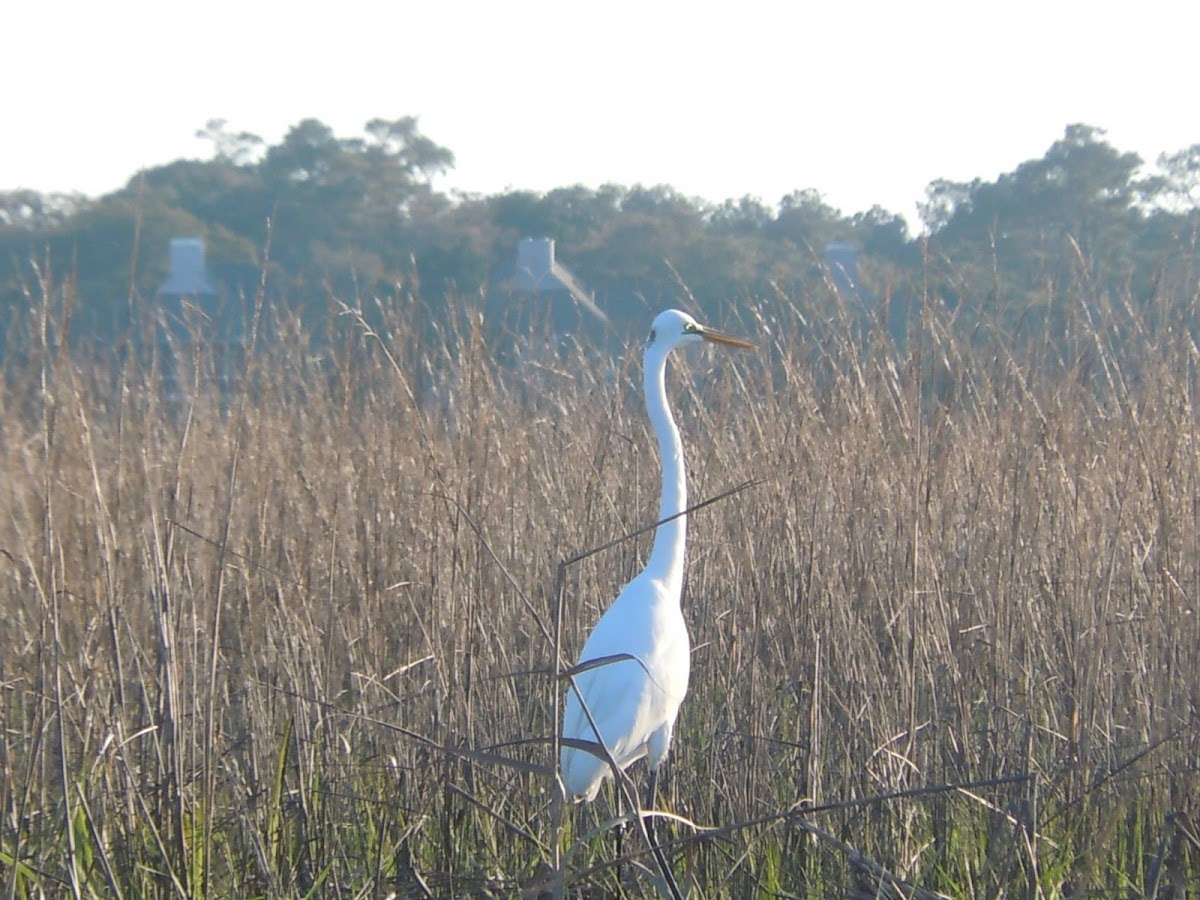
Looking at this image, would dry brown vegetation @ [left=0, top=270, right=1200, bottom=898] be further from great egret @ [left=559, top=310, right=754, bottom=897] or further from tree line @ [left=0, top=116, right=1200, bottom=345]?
tree line @ [left=0, top=116, right=1200, bottom=345]

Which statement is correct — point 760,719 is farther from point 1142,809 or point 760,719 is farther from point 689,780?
point 1142,809

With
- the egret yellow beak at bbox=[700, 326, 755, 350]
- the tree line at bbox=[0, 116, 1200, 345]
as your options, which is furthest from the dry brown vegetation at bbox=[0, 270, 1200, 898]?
the tree line at bbox=[0, 116, 1200, 345]

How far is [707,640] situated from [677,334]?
788mm

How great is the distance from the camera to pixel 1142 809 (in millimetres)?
2836

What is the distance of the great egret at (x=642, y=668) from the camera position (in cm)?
312

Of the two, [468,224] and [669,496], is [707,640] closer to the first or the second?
[669,496]

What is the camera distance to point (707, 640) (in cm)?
358

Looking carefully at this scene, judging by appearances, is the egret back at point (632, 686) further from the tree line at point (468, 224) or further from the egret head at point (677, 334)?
the tree line at point (468, 224)

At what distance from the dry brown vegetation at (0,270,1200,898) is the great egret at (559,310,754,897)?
110 millimetres

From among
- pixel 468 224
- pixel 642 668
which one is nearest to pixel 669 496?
pixel 642 668

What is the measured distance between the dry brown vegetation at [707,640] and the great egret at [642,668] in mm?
110

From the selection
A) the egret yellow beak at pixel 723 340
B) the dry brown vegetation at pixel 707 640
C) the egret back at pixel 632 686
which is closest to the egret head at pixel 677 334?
the egret yellow beak at pixel 723 340

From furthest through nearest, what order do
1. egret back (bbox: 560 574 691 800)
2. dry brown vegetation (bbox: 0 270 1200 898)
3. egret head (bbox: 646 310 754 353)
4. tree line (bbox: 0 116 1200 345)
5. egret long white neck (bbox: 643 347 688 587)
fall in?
tree line (bbox: 0 116 1200 345) → egret head (bbox: 646 310 754 353) → egret long white neck (bbox: 643 347 688 587) → egret back (bbox: 560 574 691 800) → dry brown vegetation (bbox: 0 270 1200 898)

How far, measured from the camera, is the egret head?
349 cm
